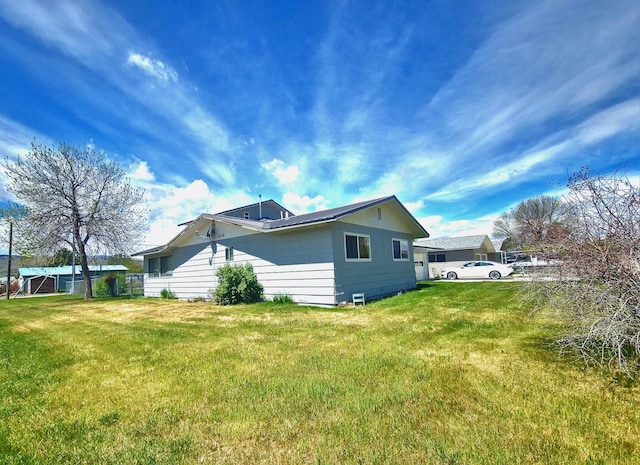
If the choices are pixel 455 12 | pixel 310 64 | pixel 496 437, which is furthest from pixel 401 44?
pixel 496 437

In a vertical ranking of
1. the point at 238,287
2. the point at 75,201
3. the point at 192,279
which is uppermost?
the point at 75,201

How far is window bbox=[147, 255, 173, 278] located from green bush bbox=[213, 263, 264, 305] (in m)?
6.35

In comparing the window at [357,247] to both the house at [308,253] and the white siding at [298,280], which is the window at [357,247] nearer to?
the house at [308,253]

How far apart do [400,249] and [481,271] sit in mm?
11983

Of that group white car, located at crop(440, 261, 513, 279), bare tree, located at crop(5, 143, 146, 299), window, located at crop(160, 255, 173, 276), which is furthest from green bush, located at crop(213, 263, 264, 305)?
white car, located at crop(440, 261, 513, 279)

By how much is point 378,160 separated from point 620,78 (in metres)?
8.46

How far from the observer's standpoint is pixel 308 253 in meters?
10.7

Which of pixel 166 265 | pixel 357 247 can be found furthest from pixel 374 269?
pixel 166 265

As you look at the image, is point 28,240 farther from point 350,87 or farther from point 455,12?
point 455,12

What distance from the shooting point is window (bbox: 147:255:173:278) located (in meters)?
16.9

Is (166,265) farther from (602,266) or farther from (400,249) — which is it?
(602,266)

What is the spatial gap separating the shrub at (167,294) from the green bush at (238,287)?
18.6 ft

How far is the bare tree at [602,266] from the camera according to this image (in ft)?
10.4

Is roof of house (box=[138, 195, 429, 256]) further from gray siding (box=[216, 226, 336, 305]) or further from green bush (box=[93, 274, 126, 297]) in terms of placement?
green bush (box=[93, 274, 126, 297])
